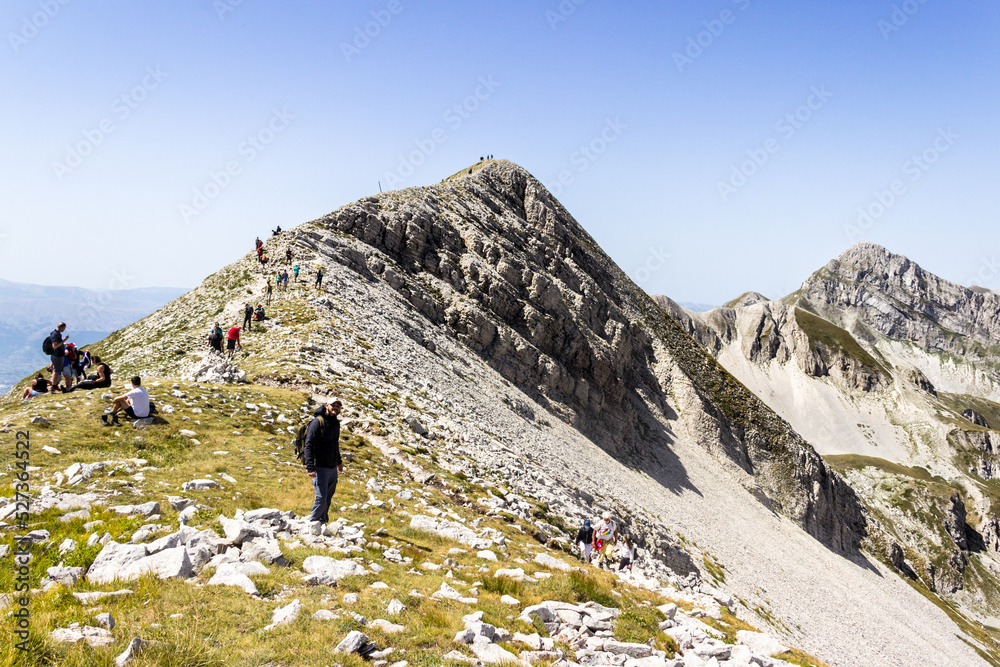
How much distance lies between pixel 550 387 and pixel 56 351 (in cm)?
Answer: 4786

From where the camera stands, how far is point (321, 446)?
13820mm

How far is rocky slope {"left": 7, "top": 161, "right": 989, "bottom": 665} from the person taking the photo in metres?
30.0

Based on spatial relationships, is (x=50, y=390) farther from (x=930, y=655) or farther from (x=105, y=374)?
(x=930, y=655)

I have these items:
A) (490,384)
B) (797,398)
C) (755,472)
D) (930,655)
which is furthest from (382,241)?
(797,398)

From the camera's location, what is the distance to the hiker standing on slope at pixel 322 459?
44.4ft

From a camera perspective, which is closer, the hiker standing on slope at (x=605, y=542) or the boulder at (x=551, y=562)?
the boulder at (x=551, y=562)

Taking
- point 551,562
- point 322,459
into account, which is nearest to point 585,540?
point 551,562

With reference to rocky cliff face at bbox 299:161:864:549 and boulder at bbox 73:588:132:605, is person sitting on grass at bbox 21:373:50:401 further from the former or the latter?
rocky cliff face at bbox 299:161:864:549

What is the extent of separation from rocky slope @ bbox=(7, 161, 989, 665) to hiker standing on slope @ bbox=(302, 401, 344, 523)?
9.10 meters

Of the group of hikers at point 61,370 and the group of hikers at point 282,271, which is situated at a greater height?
the group of hikers at point 282,271

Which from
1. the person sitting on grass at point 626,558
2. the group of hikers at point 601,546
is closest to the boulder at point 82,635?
the group of hikers at point 601,546

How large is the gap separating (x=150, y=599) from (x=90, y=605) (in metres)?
0.80

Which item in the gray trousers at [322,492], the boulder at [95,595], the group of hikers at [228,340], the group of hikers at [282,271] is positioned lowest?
the boulder at [95,595]

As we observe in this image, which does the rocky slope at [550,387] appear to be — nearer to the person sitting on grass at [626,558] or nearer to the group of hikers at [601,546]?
the group of hikers at [601,546]
